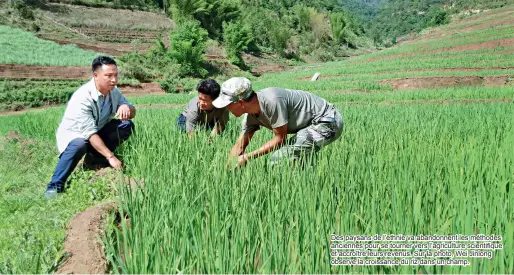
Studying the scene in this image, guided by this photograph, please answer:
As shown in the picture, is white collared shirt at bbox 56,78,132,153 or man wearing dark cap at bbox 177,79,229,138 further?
man wearing dark cap at bbox 177,79,229,138

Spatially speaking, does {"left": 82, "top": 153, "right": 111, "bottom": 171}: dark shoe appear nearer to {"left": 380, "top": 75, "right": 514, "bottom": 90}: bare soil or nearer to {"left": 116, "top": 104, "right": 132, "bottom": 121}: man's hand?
{"left": 116, "top": 104, "right": 132, "bottom": 121}: man's hand

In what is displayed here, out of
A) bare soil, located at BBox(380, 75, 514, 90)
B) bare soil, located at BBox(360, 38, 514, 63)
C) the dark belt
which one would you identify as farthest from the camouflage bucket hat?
bare soil, located at BBox(360, 38, 514, 63)

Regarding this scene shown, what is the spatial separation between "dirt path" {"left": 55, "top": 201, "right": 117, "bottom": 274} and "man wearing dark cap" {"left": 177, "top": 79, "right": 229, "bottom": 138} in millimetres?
1469

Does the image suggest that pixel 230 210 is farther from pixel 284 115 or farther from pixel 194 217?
pixel 284 115

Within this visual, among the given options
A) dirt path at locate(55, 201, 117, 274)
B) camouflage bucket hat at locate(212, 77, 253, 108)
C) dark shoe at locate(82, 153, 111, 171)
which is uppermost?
camouflage bucket hat at locate(212, 77, 253, 108)

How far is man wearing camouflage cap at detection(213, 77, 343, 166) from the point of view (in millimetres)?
2545

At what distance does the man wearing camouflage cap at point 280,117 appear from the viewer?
2.54 m

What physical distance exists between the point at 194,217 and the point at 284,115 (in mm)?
1189

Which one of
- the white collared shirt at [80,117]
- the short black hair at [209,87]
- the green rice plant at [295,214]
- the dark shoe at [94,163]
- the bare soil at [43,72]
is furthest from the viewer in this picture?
the bare soil at [43,72]

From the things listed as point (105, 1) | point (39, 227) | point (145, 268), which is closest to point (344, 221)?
point (145, 268)

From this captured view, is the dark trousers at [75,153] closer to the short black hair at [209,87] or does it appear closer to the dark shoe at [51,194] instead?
the dark shoe at [51,194]

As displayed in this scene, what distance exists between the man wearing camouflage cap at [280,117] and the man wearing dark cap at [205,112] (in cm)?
77

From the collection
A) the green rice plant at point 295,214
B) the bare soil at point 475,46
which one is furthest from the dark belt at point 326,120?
the bare soil at point 475,46

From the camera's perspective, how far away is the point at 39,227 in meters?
2.34
